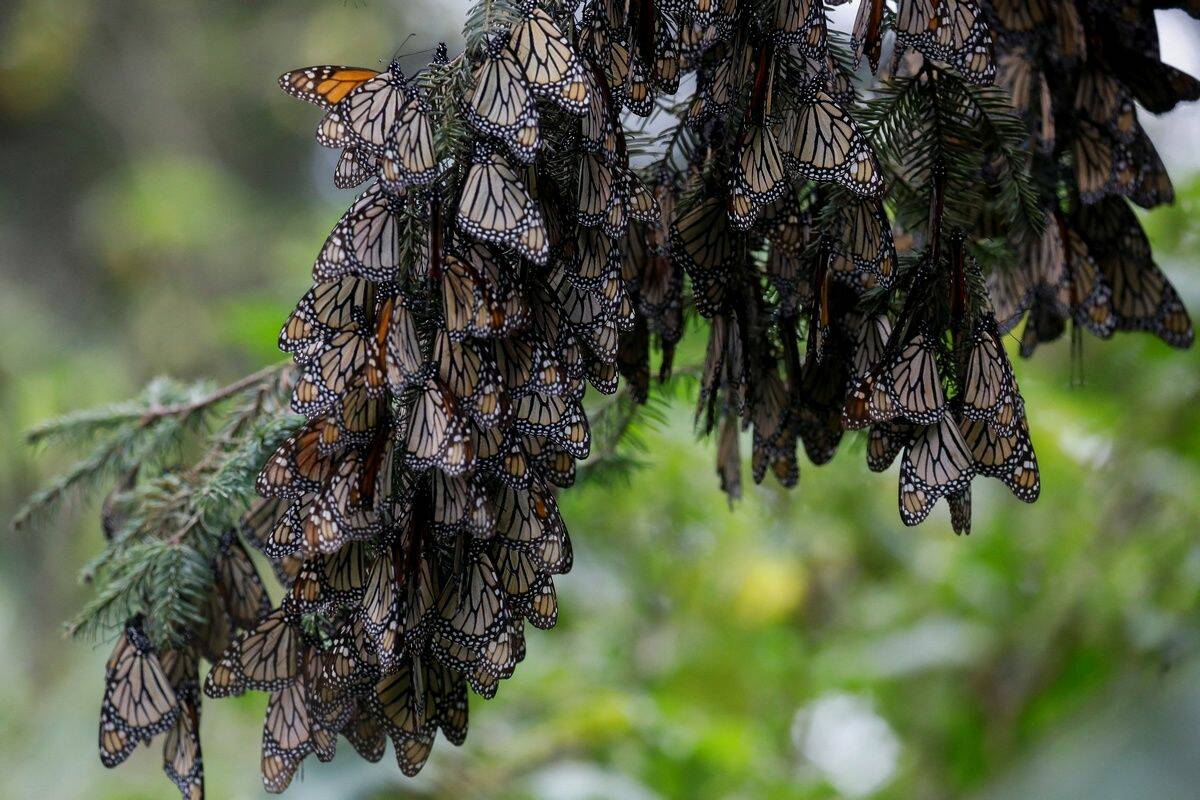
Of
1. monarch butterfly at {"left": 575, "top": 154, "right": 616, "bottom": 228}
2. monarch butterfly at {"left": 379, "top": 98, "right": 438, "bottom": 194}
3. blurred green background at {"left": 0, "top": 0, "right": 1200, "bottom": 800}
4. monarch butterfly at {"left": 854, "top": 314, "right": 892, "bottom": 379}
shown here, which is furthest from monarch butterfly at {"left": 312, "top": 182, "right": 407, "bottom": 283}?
blurred green background at {"left": 0, "top": 0, "right": 1200, "bottom": 800}

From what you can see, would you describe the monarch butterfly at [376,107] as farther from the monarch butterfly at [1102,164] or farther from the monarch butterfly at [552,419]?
the monarch butterfly at [1102,164]

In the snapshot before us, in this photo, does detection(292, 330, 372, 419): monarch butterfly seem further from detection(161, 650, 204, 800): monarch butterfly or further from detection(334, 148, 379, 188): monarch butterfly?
detection(161, 650, 204, 800): monarch butterfly

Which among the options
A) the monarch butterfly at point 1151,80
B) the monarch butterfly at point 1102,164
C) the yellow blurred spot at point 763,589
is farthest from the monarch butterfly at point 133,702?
the yellow blurred spot at point 763,589

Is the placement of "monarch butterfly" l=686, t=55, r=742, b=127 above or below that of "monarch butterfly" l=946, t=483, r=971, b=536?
above

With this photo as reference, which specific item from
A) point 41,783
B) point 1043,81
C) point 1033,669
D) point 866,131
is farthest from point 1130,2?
point 41,783

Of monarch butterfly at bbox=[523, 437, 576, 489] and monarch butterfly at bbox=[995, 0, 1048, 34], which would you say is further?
monarch butterfly at bbox=[995, 0, 1048, 34]

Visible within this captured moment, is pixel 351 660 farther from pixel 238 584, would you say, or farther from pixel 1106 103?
pixel 1106 103
